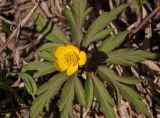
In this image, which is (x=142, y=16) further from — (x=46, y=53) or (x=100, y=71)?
(x=46, y=53)

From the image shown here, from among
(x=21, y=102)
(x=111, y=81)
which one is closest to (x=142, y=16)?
(x=111, y=81)

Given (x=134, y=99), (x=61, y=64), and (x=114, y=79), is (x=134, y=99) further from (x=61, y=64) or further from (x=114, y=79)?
(x=61, y=64)

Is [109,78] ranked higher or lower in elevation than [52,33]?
lower

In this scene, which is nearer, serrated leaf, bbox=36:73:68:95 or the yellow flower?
the yellow flower

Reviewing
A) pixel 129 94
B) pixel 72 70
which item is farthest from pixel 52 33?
pixel 129 94

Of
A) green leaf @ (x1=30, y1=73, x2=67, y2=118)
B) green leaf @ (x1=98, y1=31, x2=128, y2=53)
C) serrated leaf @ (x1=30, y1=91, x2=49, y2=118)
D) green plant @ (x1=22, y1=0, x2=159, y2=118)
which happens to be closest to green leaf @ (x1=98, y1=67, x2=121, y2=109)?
green plant @ (x1=22, y1=0, x2=159, y2=118)

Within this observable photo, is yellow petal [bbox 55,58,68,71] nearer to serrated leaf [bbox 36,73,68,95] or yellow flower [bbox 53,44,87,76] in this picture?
yellow flower [bbox 53,44,87,76]
